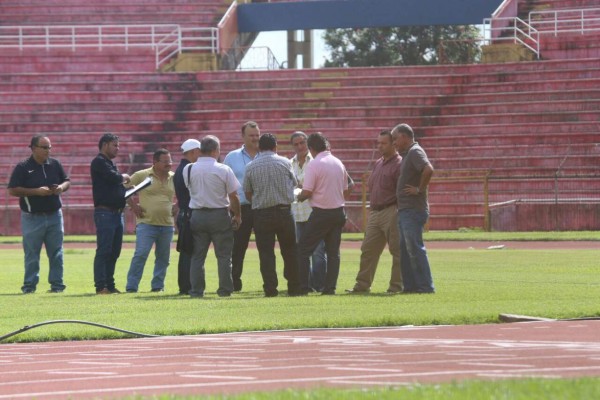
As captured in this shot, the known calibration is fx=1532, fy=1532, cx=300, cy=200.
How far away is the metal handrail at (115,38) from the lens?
1849 inches

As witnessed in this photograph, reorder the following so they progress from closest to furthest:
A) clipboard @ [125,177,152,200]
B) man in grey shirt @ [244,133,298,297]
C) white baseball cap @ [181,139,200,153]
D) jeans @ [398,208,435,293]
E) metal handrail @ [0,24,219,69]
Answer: jeans @ [398,208,435,293], man in grey shirt @ [244,133,298,297], white baseball cap @ [181,139,200,153], clipboard @ [125,177,152,200], metal handrail @ [0,24,219,69]

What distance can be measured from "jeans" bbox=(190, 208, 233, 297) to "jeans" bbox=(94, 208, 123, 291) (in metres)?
1.61

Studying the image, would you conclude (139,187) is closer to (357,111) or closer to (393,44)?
(357,111)

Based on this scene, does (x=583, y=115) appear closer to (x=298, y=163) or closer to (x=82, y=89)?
(x=82, y=89)

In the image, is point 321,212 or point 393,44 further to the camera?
point 393,44

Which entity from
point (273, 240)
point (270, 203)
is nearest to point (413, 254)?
point (273, 240)

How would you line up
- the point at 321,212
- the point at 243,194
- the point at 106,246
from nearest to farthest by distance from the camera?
the point at 321,212 → the point at 243,194 → the point at 106,246

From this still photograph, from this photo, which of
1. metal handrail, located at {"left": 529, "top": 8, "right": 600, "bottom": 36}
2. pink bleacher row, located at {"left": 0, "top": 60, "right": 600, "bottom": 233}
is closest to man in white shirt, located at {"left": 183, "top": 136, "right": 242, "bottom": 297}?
pink bleacher row, located at {"left": 0, "top": 60, "right": 600, "bottom": 233}

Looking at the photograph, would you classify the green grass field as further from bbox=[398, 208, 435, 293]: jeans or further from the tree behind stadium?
the tree behind stadium

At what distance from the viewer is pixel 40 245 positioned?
59.2 feet

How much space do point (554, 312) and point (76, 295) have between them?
6175 mm

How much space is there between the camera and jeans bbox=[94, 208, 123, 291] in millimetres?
17438

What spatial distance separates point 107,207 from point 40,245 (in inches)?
39.9

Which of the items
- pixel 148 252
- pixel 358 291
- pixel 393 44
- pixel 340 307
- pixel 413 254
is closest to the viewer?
pixel 340 307
